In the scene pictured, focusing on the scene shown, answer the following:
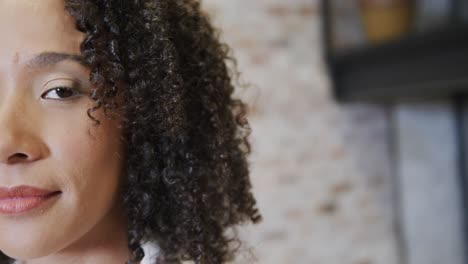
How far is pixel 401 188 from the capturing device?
2381mm

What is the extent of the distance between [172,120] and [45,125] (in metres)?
0.19

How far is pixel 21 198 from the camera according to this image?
30.2 inches

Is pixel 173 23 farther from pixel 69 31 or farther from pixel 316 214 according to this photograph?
pixel 316 214

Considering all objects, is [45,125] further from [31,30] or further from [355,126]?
[355,126]

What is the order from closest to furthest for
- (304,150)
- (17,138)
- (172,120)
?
(17,138) → (172,120) → (304,150)

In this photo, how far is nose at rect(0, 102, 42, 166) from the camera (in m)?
0.74

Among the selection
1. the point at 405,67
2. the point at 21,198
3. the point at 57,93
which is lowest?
the point at 21,198

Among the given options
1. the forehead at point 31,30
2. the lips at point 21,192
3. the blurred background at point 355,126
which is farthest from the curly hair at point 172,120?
the blurred background at point 355,126

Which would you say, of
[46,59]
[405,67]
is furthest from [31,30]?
[405,67]

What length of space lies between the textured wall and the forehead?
111 centimetres

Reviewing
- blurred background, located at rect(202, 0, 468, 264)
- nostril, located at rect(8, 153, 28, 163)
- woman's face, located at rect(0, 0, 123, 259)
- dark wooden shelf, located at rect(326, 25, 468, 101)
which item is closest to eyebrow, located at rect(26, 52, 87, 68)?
woman's face, located at rect(0, 0, 123, 259)

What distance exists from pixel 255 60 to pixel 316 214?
654mm

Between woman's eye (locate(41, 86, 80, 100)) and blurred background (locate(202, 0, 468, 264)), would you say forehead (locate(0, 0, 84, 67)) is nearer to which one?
woman's eye (locate(41, 86, 80, 100))

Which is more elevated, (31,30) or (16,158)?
(31,30)
